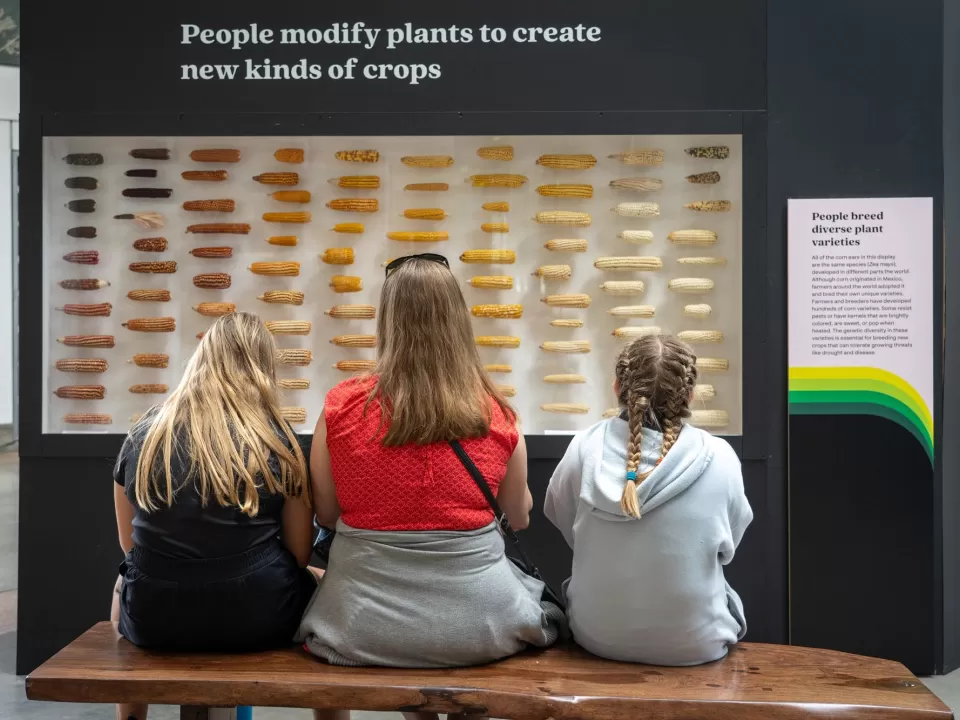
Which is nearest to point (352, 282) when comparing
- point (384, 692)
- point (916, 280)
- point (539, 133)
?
point (539, 133)

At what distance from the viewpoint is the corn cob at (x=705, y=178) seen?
167 inches

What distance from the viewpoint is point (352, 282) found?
4.28 m

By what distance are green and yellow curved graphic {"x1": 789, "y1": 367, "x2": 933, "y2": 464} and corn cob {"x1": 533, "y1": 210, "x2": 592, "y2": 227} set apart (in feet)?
3.72

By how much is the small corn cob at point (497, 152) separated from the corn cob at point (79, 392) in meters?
2.04

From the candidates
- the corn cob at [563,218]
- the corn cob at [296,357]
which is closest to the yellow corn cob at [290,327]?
the corn cob at [296,357]

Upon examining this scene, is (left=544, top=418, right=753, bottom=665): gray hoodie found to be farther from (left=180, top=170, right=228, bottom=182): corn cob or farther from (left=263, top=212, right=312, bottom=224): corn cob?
(left=180, top=170, right=228, bottom=182): corn cob

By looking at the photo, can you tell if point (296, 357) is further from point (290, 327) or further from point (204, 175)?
point (204, 175)

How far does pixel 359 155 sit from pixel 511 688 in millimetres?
2619

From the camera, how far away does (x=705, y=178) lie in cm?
424

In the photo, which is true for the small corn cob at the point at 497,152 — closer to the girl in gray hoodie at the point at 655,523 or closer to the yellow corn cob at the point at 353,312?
the yellow corn cob at the point at 353,312

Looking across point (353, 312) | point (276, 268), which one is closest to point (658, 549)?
point (353, 312)

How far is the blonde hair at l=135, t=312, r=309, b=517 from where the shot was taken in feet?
8.26

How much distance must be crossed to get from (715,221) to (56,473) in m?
3.17

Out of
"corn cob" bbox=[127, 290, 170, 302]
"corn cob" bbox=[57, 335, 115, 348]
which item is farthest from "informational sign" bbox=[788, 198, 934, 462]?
"corn cob" bbox=[57, 335, 115, 348]
